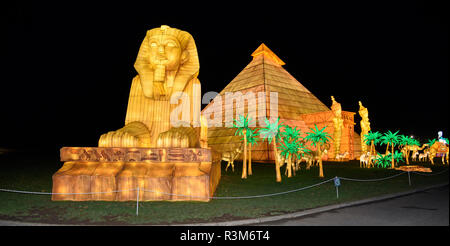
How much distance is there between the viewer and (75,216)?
21.4 feet

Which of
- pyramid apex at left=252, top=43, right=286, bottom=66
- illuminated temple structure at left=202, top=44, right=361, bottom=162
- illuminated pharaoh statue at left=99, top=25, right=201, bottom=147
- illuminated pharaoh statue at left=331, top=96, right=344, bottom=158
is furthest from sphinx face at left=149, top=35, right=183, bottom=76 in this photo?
pyramid apex at left=252, top=43, right=286, bottom=66

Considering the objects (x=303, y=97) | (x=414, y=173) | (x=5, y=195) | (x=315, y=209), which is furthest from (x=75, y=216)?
(x=303, y=97)

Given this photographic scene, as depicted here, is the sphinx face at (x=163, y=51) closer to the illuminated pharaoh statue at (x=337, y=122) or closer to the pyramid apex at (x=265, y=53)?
the illuminated pharaoh statue at (x=337, y=122)

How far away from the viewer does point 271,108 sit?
34.2 m

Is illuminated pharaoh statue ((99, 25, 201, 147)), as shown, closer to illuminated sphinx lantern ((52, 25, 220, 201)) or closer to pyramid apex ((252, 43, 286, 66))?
illuminated sphinx lantern ((52, 25, 220, 201))

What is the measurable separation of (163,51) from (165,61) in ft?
1.03

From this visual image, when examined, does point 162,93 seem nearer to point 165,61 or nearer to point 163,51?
point 165,61

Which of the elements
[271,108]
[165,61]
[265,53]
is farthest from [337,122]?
[165,61]

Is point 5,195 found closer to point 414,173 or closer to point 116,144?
point 116,144

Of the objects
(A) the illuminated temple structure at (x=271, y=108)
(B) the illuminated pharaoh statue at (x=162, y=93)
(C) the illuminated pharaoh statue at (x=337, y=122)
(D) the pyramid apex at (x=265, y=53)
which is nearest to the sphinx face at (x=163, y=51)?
(B) the illuminated pharaoh statue at (x=162, y=93)

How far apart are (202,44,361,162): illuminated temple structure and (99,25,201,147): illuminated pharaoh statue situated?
855 inches

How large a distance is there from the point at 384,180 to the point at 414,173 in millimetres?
4402

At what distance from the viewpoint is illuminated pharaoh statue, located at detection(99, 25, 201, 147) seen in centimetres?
880

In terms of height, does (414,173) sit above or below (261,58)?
below
